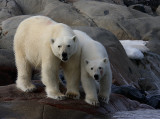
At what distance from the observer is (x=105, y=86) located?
625 cm

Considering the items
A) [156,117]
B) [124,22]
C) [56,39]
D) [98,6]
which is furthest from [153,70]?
[56,39]

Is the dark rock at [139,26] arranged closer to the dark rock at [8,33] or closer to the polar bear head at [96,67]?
the dark rock at [8,33]

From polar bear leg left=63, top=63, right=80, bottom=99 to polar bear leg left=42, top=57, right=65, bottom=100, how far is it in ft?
0.59

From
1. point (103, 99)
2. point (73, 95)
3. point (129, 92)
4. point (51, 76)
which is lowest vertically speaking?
point (129, 92)

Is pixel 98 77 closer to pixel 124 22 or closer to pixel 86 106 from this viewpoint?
pixel 86 106

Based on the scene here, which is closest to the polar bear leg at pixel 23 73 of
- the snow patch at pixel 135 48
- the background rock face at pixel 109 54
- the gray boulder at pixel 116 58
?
the background rock face at pixel 109 54

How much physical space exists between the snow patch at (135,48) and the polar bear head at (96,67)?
727 centimetres

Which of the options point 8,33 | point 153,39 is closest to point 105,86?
point 8,33

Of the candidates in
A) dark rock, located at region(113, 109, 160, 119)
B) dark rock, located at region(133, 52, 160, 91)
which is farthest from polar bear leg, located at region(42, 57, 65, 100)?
dark rock, located at region(133, 52, 160, 91)

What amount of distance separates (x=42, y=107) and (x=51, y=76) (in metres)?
0.51

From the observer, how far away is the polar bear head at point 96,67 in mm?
5813

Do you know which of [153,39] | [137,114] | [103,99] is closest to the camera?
[103,99]

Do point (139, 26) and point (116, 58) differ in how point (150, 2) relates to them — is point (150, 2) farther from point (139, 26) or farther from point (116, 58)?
point (116, 58)

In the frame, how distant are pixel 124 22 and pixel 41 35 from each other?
11.4 metres
